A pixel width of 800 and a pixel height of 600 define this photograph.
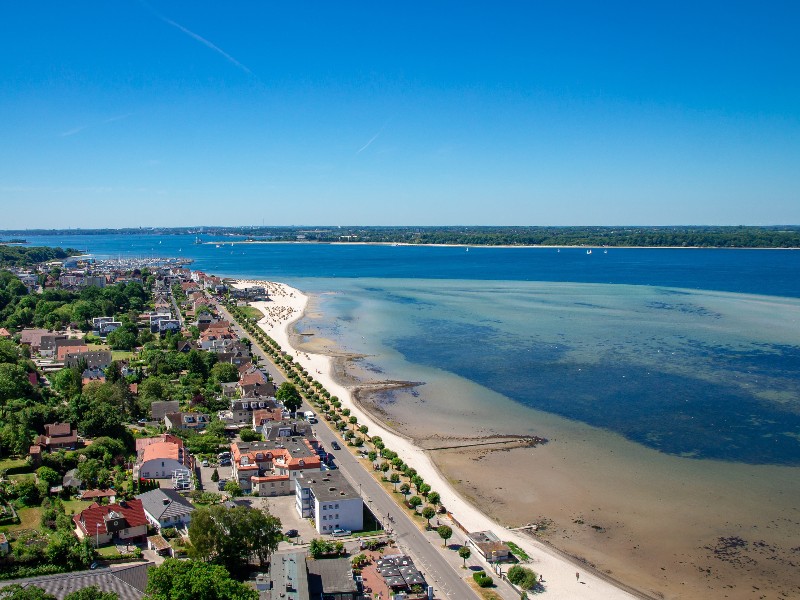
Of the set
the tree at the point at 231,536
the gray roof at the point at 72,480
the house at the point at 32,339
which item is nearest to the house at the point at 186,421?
the gray roof at the point at 72,480

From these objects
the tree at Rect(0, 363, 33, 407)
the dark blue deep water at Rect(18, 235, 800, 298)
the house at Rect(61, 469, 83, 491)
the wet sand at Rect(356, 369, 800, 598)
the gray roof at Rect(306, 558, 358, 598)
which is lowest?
the wet sand at Rect(356, 369, 800, 598)

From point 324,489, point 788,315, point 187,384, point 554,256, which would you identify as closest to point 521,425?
point 324,489

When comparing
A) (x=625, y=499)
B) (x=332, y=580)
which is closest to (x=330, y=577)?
(x=332, y=580)

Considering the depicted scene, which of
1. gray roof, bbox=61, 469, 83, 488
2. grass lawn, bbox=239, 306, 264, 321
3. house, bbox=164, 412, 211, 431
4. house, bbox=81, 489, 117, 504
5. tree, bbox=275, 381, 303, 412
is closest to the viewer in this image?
house, bbox=81, 489, 117, 504

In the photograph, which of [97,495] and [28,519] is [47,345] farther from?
[28,519]

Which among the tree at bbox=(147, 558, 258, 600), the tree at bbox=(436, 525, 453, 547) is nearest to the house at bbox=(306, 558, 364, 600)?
the tree at bbox=(147, 558, 258, 600)

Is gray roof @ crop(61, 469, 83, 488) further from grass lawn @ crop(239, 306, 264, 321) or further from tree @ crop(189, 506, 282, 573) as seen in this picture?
grass lawn @ crop(239, 306, 264, 321)

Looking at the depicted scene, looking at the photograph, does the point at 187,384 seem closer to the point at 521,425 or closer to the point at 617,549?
the point at 521,425
